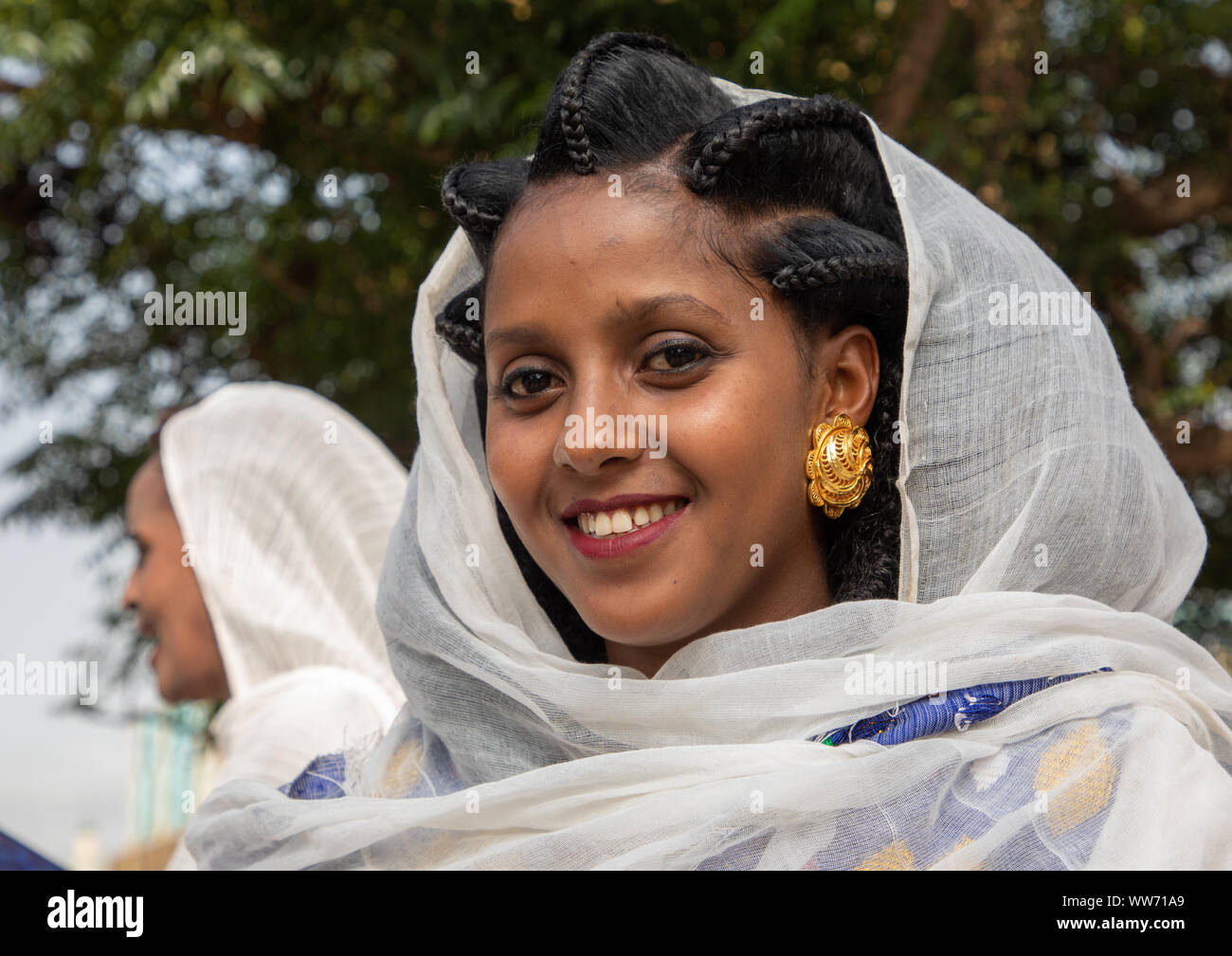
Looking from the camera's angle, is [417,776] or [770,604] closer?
[770,604]

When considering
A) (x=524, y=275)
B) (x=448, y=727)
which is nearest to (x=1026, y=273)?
(x=524, y=275)

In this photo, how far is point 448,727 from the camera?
2.05m

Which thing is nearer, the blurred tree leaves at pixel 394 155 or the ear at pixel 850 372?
the ear at pixel 850 372

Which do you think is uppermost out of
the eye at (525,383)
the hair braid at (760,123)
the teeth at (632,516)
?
the hair braid at (760,123)

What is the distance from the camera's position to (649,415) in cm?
180

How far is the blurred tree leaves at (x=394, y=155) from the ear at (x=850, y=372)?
7.43 feet

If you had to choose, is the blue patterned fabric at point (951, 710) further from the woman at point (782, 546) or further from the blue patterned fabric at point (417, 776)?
the blue patterned fabric at point (417, 776)

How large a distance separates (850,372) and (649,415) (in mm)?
349

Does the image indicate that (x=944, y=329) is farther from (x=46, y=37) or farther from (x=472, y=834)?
(x=46, y=37)

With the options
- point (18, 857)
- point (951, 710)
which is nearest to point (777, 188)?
point (951, 710)

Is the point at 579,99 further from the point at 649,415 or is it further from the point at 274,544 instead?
the point at 274,544

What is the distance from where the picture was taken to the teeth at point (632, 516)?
6.05ft

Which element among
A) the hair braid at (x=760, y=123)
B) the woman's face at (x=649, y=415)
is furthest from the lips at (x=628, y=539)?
the hair braid at (x=760, y=123)

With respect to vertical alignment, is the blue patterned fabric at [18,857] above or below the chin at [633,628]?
below
